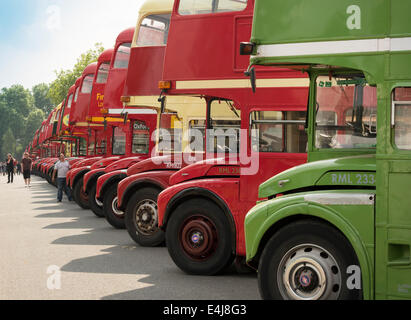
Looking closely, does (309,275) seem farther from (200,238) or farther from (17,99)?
(17,99)

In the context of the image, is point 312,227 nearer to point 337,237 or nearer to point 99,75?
point 337,237

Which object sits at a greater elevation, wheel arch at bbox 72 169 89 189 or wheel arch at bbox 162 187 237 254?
wheel arch at bbox 162 187 237 254

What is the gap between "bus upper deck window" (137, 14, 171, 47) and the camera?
40.9 ft

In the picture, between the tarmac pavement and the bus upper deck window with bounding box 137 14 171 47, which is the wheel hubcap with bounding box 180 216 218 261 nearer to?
the tarmac pavement

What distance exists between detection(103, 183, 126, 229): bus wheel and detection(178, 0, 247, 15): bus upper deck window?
5332mm

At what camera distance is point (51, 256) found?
980 centimetres

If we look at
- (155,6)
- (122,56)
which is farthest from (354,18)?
(122,56)

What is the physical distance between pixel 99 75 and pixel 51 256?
10.8 meters

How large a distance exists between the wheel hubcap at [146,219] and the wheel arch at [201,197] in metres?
2.38

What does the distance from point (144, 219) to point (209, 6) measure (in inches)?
142

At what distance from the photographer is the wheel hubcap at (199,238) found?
8.23 metres

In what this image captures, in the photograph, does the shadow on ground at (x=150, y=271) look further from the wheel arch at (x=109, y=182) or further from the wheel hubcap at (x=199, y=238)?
the wheel arch at (x=109, y=182)

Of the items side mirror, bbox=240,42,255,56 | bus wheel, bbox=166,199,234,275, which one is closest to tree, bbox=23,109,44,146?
bus wheel, bbox=166,199,234,275

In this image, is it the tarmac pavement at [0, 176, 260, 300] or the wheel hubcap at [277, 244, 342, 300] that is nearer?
the wheel hubcap at [277, 244, 342, 300]
